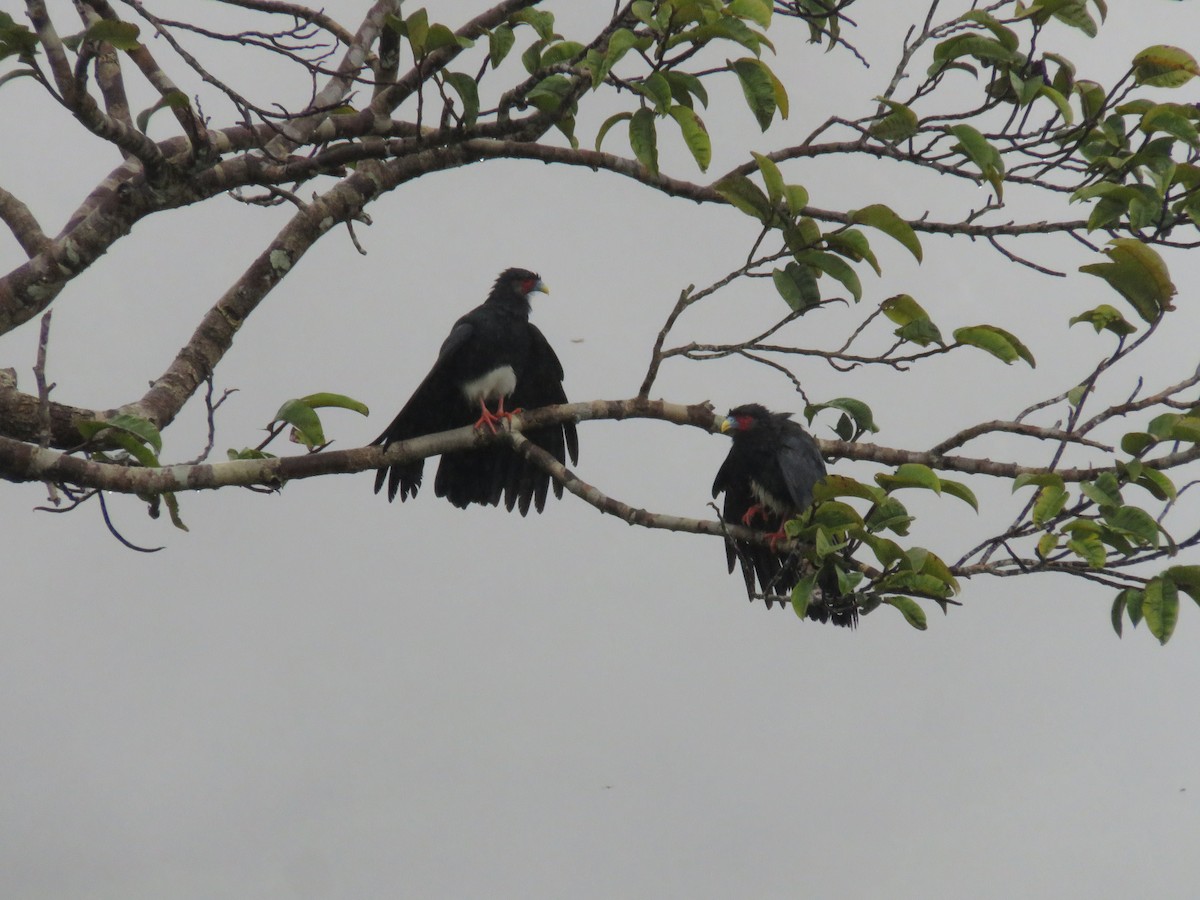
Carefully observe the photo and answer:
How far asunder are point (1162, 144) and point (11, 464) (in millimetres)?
3770

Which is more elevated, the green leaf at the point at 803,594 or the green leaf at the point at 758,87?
the green leaf at the point at 758,87

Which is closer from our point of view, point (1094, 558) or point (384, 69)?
point (1094, 558)

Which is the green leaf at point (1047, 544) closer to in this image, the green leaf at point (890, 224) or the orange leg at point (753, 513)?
the green leaf at point (890, 224)

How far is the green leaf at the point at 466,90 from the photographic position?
369cm

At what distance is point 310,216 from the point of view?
15.9 feet

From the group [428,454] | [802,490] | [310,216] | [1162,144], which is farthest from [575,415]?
[1162,144]

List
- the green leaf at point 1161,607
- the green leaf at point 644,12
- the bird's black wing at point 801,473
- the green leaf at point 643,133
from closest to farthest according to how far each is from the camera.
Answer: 1. the green leaf at point 644,12
2. the green leaf at point 1161,607
3. the green leaf at point 643,133
4. the bird's black wing at point 801,473

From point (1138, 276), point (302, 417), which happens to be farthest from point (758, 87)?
point (302, 417)

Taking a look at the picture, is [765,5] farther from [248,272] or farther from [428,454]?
[248,272]

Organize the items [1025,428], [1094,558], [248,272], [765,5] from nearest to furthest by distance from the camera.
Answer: [765,5]
[1094,558]
[1025,428]
[248,272]

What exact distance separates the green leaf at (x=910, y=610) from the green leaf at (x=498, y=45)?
2.00 metres

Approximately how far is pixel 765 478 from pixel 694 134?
9.54 feet

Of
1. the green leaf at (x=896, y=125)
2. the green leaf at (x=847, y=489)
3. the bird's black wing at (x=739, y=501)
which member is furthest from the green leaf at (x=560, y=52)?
the bird's black wing at (x=739, y=501)

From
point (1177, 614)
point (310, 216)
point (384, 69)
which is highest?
point (384, 69)
